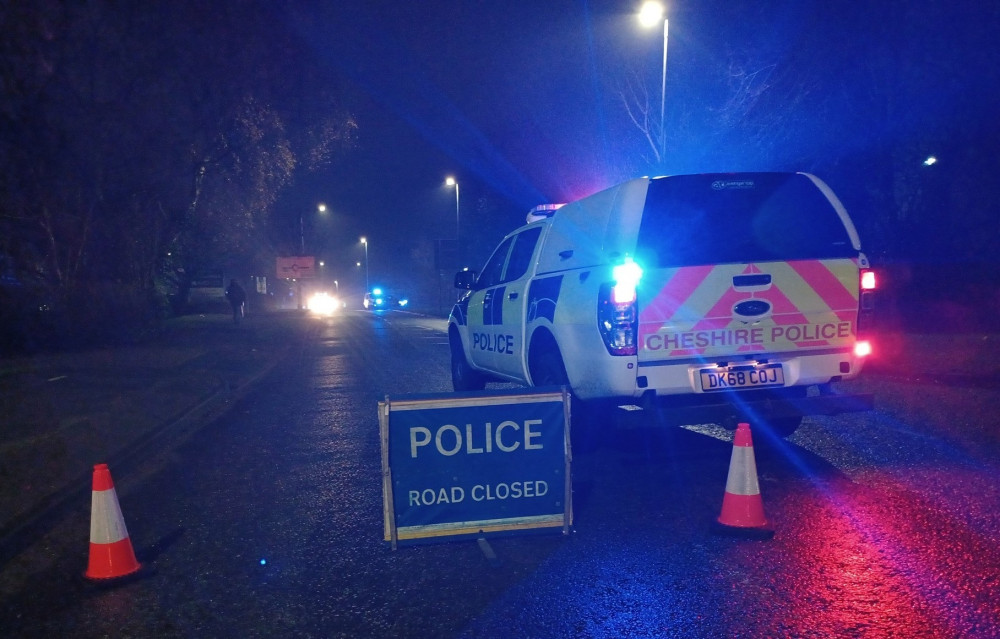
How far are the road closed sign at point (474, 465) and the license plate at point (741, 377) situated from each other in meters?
1.33

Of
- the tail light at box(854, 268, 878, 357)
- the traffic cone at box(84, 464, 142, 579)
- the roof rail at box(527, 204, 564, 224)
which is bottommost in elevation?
the traffic cone at box(84, 464, 142, 579)

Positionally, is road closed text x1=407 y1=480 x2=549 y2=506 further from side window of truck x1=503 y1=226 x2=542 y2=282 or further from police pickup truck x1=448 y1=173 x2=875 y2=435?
side window of truck x1=503 y1=226 x2=542 y2=282

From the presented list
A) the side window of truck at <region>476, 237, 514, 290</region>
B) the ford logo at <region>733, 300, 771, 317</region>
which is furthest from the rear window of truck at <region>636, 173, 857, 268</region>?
the side window of truck at <region>476, 237, 514, 290</region>

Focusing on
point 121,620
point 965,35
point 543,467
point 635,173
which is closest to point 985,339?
point 965,35

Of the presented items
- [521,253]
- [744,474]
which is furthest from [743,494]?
[521,253]

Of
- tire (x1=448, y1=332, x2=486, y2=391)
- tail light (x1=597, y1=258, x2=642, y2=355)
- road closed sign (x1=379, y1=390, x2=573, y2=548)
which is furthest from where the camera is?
tire (x1=448, y1=332, x2=486, y2=391)

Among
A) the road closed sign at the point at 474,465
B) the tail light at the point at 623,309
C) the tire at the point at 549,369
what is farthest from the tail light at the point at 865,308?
the road closed sign at the point at 474,465

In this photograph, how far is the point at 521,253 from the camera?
7.98 metres

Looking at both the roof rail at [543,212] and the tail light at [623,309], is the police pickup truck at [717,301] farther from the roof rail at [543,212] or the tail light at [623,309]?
the roof rail at [543,212]

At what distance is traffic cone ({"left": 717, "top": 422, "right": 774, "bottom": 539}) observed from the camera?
4.78m

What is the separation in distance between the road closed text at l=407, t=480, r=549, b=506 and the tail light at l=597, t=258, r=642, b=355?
1.21 m

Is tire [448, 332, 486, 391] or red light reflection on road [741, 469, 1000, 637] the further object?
tire [448, 332, 486, 391]

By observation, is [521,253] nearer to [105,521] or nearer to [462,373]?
[462,373]

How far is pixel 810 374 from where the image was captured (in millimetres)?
5793
